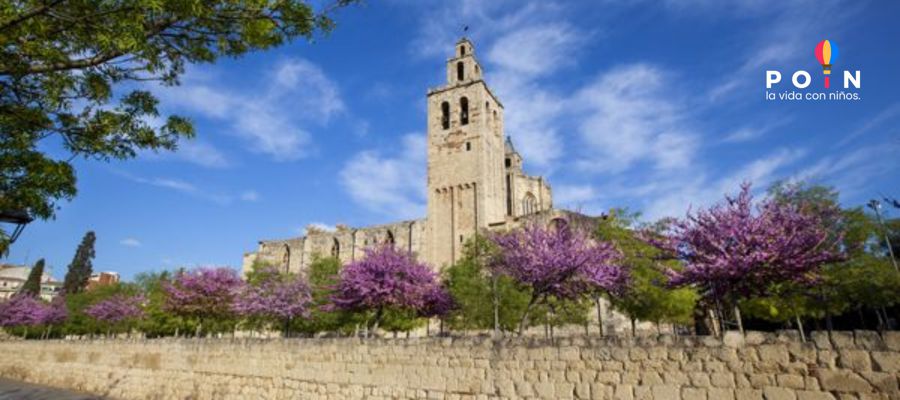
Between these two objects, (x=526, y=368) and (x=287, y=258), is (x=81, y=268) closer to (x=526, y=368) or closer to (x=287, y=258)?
(x=287, y=258)

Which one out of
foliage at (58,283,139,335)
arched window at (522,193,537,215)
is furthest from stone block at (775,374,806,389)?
foliage at (58,283,139,335)

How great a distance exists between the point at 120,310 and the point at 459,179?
90.0 feet

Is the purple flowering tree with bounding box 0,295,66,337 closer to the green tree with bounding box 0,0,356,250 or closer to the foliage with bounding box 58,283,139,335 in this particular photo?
the foliage with bounding box 58,283,139,335

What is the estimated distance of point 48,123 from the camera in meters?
5.90

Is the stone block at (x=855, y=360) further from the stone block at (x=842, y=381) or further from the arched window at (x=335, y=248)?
the arched window at (x=335, y=248)

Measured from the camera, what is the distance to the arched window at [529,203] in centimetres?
4619

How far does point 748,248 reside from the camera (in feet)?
36.1

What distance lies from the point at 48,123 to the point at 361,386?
808 centimetres

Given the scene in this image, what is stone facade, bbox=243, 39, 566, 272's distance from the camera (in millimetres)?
39219

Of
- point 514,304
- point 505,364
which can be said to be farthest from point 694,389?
point 514,304

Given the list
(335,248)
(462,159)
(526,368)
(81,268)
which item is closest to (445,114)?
(462,159)

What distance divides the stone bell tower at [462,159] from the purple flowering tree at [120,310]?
73.6 ft

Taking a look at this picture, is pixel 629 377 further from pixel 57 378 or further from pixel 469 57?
pixel 469 57

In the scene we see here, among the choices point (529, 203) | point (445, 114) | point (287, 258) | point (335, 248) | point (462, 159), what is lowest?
point (287, 258)
